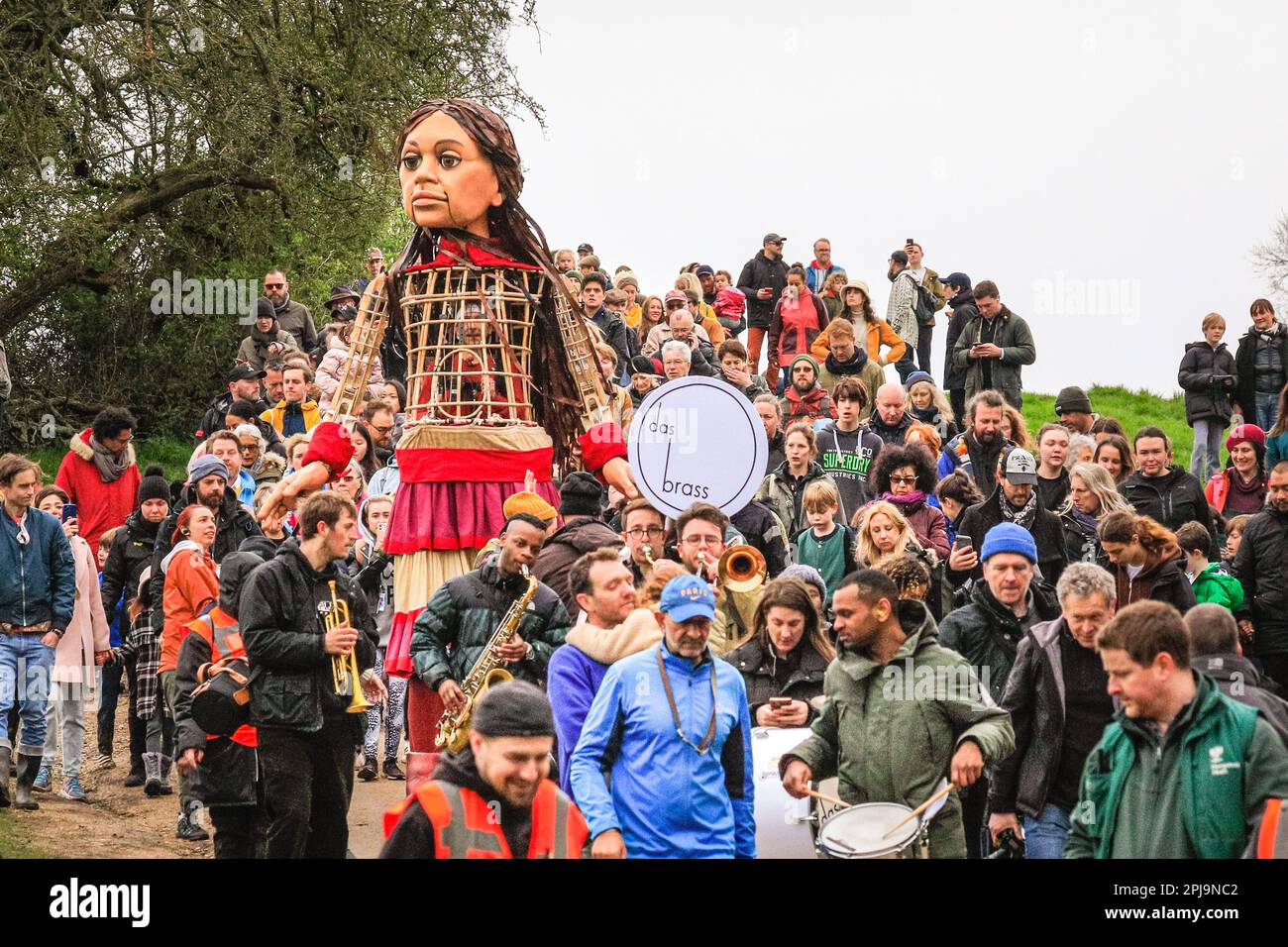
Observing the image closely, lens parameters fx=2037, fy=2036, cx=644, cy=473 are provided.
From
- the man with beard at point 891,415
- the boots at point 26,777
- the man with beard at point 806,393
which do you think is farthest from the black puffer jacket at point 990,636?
the man with beard at point 806,393

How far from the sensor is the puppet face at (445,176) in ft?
33.3

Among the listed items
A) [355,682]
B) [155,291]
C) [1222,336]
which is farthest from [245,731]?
[155,291]

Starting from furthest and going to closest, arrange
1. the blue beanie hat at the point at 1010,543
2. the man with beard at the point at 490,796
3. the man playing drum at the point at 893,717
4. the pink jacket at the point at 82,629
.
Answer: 1. the pink jacket at the point at 82,629
2. the blue beanie hat at the point at 1010,543
3. the man playing drum at the point at 893,717
4. the man with beard at the point at 490,796

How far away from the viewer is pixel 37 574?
1128 cm

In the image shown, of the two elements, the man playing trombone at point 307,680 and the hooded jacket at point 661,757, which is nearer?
the hooded jacket at point 661,757

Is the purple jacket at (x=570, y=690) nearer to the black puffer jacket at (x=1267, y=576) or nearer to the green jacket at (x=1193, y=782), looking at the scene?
the green jacket at (x=1193, y=782)

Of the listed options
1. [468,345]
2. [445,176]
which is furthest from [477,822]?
[445,176]

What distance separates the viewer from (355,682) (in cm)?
892

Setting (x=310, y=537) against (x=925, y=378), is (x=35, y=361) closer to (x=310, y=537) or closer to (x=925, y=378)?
(x=925, y=378)

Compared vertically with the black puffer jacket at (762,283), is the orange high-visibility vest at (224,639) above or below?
below

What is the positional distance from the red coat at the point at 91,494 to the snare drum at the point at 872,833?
7694 mm

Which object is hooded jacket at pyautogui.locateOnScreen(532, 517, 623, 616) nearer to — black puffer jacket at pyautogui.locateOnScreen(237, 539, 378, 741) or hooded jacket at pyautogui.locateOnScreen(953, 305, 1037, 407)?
black puffer jacket at pyautogui.locateOnScreen(237, 539, 378, 741)

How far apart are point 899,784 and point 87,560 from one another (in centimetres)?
604

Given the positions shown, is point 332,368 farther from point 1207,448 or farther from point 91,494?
point 1207,448
